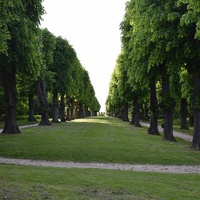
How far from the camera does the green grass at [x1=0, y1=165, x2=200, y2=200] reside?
749 cm

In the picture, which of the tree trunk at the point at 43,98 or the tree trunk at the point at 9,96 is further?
the tree trunk at the point at 43,98

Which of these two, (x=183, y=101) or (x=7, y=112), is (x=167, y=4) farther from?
(x=183, y=101)

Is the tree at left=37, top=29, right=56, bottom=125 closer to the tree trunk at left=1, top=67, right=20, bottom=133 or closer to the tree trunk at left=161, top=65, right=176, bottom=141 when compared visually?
the tree trunk at left=1, top=67, right=20, bottom=133

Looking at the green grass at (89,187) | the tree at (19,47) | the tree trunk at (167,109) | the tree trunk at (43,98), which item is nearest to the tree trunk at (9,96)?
the tree at (19,47)

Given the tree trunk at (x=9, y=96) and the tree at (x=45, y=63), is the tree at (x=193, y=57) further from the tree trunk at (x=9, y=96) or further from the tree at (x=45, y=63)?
the tree at (x=45, y=63)

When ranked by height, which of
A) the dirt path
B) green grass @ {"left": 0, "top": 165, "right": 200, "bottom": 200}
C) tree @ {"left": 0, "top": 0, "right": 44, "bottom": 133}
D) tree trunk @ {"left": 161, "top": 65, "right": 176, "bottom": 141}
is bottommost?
the dirt path

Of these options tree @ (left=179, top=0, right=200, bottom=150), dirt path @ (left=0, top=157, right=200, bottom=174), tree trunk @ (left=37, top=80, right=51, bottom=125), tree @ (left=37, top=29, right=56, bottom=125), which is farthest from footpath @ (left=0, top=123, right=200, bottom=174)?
tree trunk @ (left=37, top=80, right=51, bottom=125)

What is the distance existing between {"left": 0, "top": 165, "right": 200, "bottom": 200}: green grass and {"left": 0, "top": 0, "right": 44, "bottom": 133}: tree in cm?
1091

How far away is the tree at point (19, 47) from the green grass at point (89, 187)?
35.8 ft

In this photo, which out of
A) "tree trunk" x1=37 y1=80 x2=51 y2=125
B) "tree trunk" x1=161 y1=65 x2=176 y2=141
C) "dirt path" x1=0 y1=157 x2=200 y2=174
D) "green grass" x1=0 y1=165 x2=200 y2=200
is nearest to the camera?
"green grass" x1=0 y1=165 x2=200 y2=200

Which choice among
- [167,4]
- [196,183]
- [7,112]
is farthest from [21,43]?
A: [196,183]

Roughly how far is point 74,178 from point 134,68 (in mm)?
13715

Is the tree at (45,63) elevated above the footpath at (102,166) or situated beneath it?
elevated above

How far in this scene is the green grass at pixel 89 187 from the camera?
7494 millimetres
